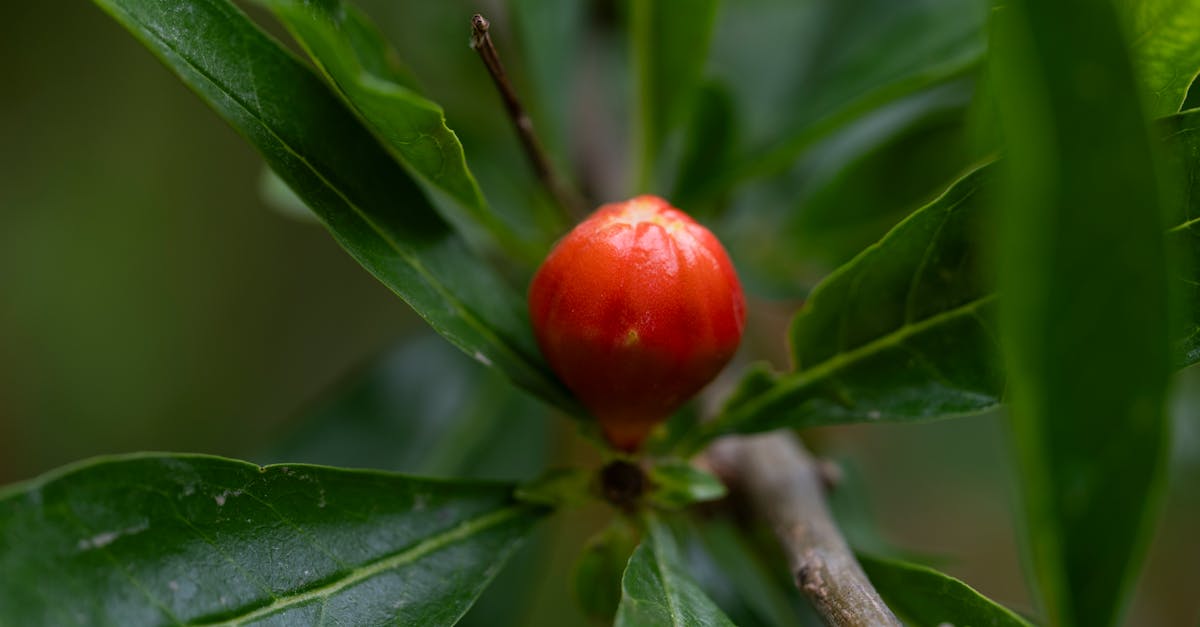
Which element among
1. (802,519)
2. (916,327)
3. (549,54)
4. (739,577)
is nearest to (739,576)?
(739,577)

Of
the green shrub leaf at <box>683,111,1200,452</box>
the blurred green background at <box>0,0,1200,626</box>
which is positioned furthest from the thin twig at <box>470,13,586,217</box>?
the blurred green background at <box>0,0,1200,626</box>

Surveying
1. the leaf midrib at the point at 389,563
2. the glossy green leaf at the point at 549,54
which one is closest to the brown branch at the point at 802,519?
the leaf midrib at the point at 389,563

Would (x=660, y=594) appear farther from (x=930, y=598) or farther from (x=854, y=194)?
(x=854, y=194)

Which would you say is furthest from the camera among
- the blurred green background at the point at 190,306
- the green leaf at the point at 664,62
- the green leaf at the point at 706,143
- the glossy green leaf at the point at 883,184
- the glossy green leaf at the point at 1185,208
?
the blurred green background at the point at 190,306

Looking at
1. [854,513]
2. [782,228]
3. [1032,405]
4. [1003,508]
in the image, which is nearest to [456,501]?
[1032,405]

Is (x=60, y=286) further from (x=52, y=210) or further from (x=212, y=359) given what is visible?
(x=212, y=359)

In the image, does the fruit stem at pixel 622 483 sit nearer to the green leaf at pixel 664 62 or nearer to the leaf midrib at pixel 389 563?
the leaf midrib at pixel 389 563
